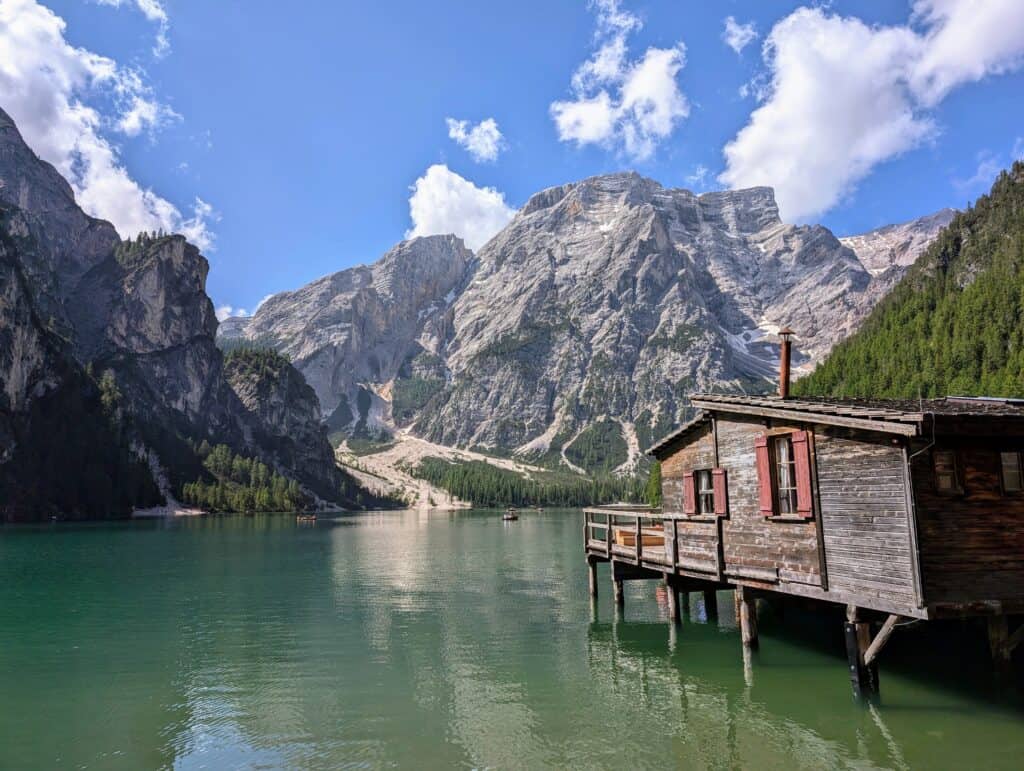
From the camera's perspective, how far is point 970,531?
708 inches

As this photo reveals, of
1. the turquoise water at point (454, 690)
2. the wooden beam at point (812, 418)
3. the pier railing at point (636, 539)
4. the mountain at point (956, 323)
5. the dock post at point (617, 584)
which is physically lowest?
the turquoise water at point (454, 690)

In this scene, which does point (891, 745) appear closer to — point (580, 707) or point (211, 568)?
point (580, 707)

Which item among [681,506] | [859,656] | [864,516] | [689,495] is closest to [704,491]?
[689,495]

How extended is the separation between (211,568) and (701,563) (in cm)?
5005

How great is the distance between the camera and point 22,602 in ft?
138

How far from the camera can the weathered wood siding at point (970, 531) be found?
58.1 feet

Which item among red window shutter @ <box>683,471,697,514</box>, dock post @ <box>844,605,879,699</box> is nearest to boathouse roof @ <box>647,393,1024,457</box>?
red window shutter @ <box>683,471,697,514</box>

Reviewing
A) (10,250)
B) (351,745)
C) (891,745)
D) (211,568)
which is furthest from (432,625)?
(10,250)

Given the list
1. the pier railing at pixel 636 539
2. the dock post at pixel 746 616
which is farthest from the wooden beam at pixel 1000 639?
the pier railing at pixel 636 539

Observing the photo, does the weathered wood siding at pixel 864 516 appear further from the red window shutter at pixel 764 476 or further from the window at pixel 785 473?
the red window shutter at pixel 764 476

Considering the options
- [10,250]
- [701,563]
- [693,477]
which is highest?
[10,250]

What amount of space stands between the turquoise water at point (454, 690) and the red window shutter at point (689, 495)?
5.72 m

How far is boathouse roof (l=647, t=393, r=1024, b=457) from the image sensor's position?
17.5 metres

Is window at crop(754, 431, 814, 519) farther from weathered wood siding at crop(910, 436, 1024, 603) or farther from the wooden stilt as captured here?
the wooden stilt
